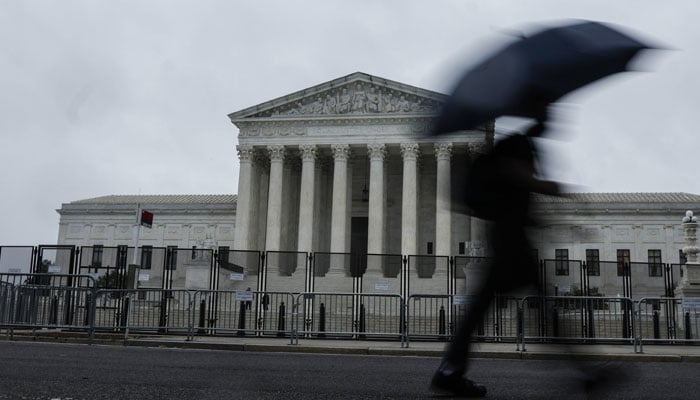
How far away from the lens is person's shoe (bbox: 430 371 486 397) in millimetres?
4270

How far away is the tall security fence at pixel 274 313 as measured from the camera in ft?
48.4

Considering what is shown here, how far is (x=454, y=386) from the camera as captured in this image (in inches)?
171

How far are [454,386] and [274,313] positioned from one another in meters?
13.7

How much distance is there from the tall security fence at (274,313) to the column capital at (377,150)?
1142 inches

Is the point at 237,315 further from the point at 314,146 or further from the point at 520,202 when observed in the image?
the point at 314,146

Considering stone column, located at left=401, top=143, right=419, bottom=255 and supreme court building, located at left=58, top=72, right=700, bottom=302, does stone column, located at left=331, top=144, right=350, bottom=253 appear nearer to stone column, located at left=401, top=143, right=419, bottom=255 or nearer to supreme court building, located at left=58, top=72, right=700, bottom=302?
supreme court building, located at left=58, top=72, right=700, bottom=302

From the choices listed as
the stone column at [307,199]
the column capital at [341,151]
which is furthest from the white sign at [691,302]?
the column capital at [341,151]

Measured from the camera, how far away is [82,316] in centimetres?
1568

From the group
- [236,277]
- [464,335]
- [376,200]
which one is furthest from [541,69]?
[376,200]

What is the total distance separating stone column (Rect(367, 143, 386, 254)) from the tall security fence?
27.4 meters

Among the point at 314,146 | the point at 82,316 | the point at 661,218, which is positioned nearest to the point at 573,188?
the point at 82,316

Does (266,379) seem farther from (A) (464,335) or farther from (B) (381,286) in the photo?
(B) (381,286)

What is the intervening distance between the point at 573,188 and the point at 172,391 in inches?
143

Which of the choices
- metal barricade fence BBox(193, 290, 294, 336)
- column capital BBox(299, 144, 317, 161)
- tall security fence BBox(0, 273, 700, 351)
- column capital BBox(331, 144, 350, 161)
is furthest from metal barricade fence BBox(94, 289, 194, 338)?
column capital BBox(331, 144, 350, 161)
